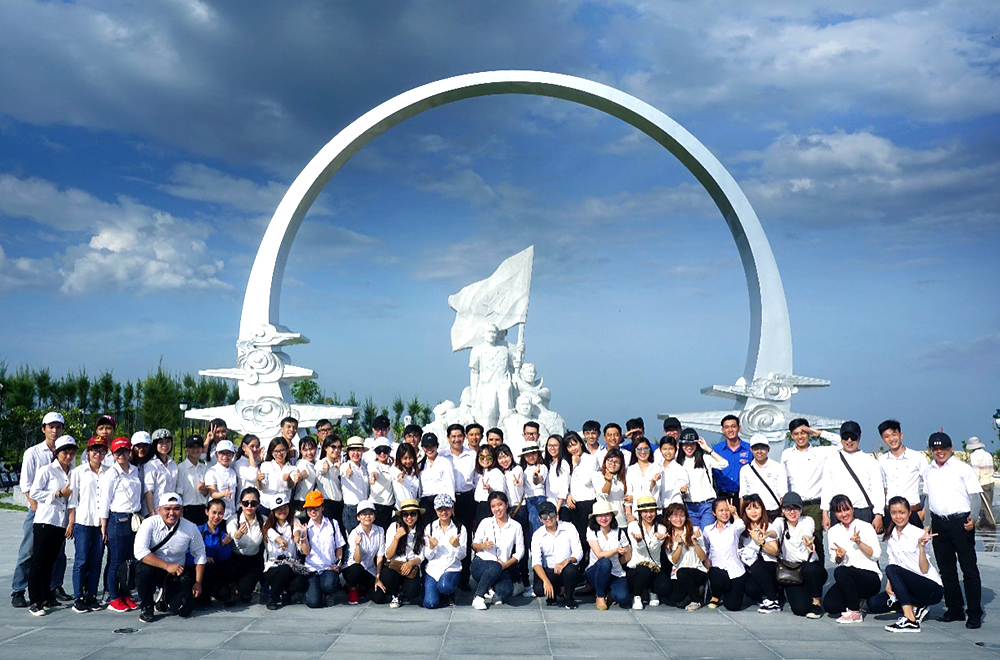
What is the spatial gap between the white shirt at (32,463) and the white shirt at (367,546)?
2.15 meters

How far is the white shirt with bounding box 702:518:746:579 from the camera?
563 cm

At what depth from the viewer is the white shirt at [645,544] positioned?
5.70 m

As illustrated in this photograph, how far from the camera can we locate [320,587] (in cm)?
566

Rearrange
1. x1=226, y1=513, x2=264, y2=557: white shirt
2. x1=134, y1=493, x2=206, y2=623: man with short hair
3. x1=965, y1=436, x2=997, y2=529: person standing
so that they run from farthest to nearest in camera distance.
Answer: x1=965, y1=436, x2=997, y2=529: person standing → x1=226, y1=513, x2=264, y2=557: white shirt → x1=134, y1=493, x2=206, y2=623: man with short hair

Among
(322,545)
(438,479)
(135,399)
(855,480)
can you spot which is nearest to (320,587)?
(322,545)

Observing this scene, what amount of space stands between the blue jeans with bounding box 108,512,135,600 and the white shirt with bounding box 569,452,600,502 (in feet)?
10.4

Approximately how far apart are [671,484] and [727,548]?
643mm

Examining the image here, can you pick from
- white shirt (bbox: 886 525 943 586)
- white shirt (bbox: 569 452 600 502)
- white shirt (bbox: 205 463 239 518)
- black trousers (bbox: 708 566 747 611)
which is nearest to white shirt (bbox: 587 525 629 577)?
white shirt (bbox: 569 452 600 502)

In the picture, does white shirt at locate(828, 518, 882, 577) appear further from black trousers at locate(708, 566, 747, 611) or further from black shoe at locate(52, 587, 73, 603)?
black shoe at locate(52, 587, 73, 603)

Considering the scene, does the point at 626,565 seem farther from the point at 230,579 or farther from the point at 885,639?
the point at 230,579

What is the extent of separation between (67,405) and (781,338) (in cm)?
2299

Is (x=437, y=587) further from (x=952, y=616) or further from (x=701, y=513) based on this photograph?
(x=952, y=616)

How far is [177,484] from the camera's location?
5.98m

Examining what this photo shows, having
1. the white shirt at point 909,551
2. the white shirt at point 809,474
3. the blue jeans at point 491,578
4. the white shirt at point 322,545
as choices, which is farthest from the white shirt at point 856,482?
the white shirt at point 322,545
